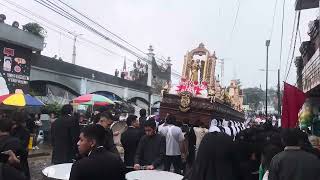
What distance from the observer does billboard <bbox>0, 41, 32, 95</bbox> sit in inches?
742

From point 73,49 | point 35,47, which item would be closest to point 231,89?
point 35,47

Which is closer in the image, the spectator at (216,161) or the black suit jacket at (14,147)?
the spectator at (216,161)

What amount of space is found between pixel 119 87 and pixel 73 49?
11.3m

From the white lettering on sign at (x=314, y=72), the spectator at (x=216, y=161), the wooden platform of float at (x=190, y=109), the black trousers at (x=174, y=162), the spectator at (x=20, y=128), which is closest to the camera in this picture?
the spectator at (x=216, y=161)

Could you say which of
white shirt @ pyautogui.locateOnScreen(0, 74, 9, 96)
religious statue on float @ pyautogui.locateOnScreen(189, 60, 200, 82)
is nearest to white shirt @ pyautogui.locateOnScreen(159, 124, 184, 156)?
religious statue on float @ pyautogui.locateOnScreen(189, 60, 200, 82)

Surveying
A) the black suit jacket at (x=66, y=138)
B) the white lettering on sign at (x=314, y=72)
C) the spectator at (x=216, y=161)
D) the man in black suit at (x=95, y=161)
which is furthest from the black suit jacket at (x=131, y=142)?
the white lettering on sign at (x=314, y=72)

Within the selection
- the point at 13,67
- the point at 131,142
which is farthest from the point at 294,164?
the point at 13,67

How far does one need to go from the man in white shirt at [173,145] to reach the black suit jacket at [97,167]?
6158 mm

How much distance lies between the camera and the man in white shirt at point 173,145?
991 cm

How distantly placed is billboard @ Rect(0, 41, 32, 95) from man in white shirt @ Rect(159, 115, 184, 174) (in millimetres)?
11168

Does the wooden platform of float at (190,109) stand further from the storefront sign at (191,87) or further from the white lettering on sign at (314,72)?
the white lettering on sign at (314,72)

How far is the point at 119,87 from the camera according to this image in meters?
33.8

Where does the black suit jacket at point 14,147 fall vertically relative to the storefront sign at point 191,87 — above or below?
below

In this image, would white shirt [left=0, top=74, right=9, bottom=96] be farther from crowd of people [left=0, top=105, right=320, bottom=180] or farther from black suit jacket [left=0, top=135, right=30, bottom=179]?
black suit jacket [left=0, top=135, right=30, bottom=179]
